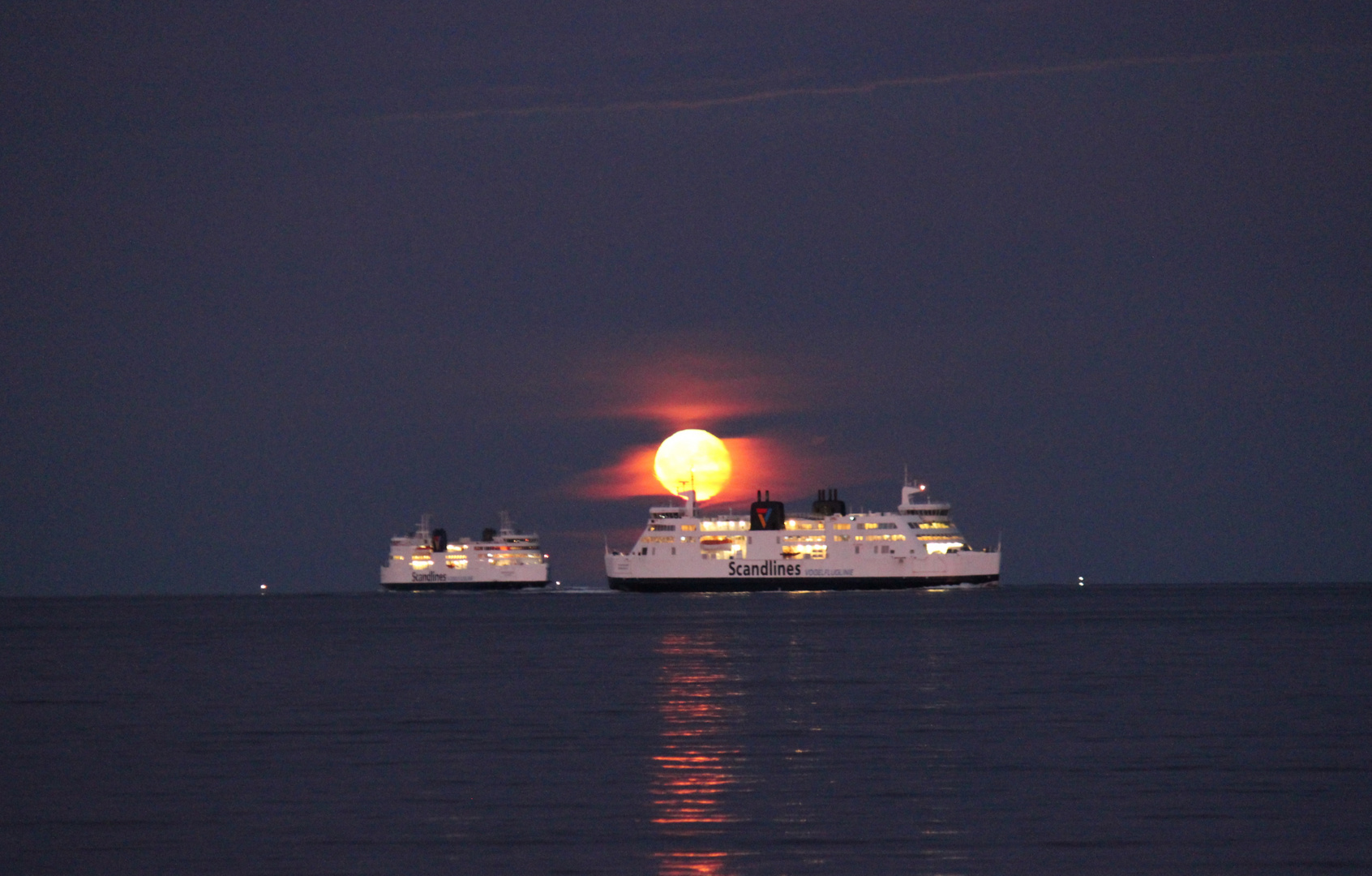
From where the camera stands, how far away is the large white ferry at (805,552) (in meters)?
145

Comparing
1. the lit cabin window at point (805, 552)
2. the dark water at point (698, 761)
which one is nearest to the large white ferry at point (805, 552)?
the lit cabin window at point (805, 552)

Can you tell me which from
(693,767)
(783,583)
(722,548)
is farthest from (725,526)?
(693,767)

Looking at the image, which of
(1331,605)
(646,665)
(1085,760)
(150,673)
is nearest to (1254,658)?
(646,665)

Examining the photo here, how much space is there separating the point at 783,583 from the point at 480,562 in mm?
43822

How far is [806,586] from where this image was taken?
149 meters

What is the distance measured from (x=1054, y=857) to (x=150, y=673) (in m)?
41.9

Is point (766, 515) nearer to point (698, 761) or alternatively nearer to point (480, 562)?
point (480, 562)

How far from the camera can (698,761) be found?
30500mm

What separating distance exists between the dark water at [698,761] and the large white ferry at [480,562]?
375 ft

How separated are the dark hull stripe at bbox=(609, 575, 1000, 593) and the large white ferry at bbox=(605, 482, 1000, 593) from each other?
0.07 m

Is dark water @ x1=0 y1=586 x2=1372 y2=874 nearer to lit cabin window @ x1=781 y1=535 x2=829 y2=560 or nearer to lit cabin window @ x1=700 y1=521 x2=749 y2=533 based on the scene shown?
lit cabin window @ x1=781 y1=535 x2=829 y2=560

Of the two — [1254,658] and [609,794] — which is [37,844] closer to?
[609,794]

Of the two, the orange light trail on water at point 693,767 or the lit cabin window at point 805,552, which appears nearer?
the orange light trail on water at point 693,767

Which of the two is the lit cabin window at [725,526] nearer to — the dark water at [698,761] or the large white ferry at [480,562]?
the large white ferry at [480,562]
